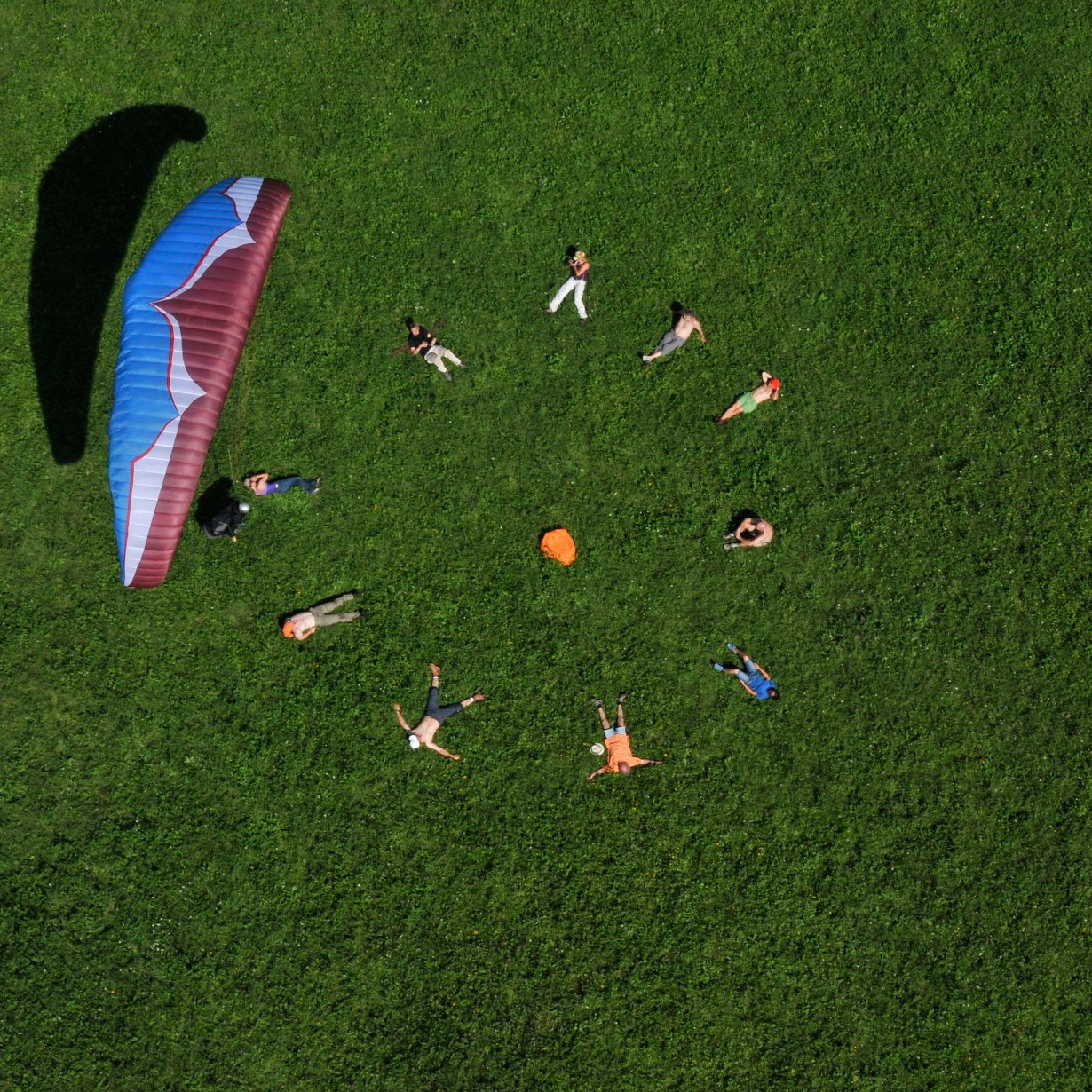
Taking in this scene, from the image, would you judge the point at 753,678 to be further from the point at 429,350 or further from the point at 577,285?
the point at 429,350

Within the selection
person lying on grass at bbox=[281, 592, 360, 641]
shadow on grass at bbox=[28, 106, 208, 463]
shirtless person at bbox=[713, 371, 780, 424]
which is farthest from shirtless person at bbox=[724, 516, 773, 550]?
shadow on grass at bbox=[28, 106, 208, 463]

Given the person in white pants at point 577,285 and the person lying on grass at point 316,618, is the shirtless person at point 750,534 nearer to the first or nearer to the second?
the person in white pants at point 577,285

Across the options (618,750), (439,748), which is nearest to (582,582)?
(618,750)

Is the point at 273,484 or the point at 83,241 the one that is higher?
the point at 83,241

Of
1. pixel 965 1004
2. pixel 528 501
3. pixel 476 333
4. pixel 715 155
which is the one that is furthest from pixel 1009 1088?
pixel 715 155

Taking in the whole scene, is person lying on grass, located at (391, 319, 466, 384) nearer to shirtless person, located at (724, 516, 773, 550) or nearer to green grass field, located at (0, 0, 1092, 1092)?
green grass field, located at (0, 0, 1092, 1092)

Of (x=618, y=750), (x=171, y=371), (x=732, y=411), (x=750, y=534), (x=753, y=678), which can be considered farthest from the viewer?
(x=732, y=411)

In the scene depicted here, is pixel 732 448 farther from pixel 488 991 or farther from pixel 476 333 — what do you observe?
pixel 488 991
